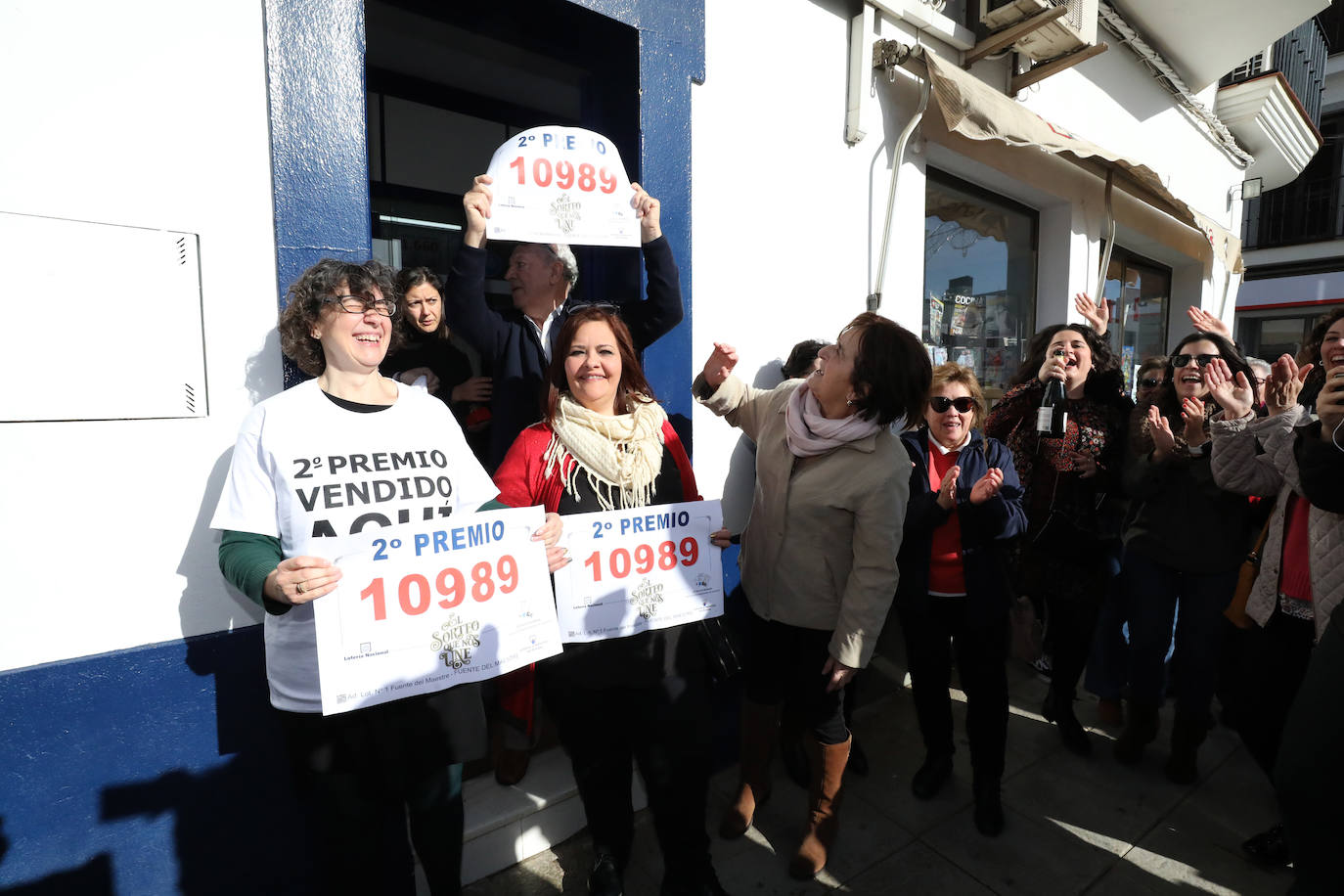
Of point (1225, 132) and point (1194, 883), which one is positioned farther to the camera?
point (1225, 132)

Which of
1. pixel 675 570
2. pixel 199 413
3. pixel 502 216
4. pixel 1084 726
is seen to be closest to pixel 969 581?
pixel 675 570

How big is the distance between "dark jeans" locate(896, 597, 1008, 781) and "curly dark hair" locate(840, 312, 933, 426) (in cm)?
92

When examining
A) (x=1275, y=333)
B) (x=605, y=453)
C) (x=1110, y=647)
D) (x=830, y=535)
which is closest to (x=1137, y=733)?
Result: (x=1110, y=647)

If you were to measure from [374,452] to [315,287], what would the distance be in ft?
1.50

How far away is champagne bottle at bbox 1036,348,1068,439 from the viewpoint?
9.71 ft

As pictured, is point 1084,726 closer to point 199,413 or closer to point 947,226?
point 947,226

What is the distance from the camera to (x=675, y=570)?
79.6 inches

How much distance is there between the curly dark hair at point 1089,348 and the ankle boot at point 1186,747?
1.61 metres

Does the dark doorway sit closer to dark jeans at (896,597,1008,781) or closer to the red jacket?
the red jacket

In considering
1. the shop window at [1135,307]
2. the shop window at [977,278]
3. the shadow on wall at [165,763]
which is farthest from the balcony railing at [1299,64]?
the shadow on wall at [165,763]

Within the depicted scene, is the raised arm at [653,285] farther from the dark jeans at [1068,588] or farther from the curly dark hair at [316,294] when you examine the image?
the dark jeans at [1068,588]

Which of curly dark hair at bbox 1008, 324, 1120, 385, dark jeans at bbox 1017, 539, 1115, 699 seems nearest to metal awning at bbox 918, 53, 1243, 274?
curly dark hair at bbox 1008, 324, 1120, 385

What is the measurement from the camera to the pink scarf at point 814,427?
2.09 m

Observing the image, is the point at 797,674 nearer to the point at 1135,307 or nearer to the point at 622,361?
the point at 622,361
